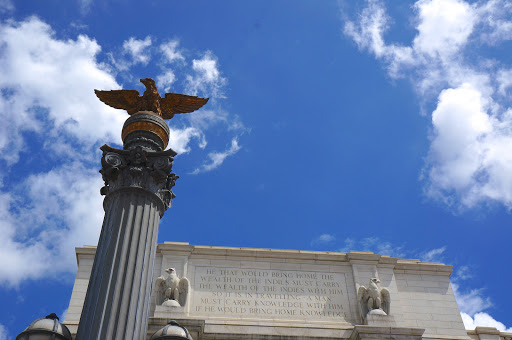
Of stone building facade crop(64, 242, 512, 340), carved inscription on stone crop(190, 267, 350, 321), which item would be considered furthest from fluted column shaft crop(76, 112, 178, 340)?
carved inscription on stone crop(190, 267, 350, 321)

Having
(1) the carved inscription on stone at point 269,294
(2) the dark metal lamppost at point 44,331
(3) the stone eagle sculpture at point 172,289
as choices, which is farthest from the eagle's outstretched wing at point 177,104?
(1) the carved inscription on stone at point 269,294

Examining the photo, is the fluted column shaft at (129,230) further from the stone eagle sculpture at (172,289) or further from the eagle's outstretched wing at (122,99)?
the stone eagle sculpture at (172,289)

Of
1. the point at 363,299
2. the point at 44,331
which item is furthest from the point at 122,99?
the point at 363,299

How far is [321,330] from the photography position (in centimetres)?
2088

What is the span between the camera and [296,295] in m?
22.4

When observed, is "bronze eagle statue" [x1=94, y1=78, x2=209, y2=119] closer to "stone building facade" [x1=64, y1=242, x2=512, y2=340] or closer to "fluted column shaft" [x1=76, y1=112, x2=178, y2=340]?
"fluted column shaft" [x1=76, y1=112, x2=178, y2=340]

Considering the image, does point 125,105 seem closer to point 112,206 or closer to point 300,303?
point 112,206

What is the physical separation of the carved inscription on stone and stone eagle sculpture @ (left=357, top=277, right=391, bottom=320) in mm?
707

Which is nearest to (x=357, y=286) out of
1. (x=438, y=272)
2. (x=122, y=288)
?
(x=438, y=272)

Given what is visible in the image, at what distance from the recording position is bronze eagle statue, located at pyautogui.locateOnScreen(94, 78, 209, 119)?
12859 millimetres

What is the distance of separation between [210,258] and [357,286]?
629cm

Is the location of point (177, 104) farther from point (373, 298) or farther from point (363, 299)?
point (363, 299)

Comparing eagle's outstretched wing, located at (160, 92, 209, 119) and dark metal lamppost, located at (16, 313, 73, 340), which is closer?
dark metal lamppost, located at (16, 313, 73, 340)

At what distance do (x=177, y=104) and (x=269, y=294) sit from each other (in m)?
11.2
